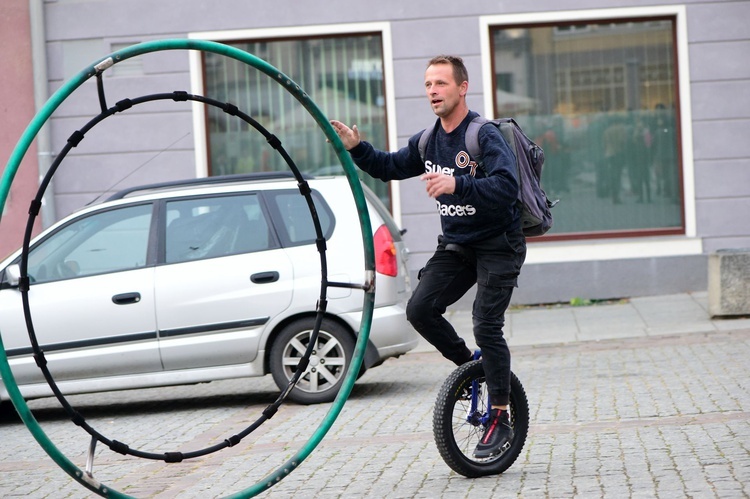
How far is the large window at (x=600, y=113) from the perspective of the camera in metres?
14.9

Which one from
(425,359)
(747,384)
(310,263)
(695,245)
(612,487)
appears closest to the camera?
(612,487)

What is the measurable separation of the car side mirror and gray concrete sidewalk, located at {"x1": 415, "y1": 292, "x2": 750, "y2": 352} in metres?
4.71

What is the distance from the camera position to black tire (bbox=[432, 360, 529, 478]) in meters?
5.66

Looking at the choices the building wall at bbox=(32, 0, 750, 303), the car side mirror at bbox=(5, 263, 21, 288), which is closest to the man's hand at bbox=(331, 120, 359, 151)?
the car side mirror at bbox=(5, 263, 21, 288)

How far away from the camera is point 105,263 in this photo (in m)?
9.09

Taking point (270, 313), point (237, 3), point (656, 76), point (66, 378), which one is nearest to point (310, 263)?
point (270, 313)

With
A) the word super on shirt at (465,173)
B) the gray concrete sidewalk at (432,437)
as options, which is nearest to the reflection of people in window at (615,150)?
the gray concrete sidewalk at (432,437)

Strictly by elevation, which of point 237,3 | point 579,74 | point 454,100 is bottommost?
point 454,100

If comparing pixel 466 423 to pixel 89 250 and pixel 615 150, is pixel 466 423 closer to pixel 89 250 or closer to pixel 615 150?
pixel 89 250

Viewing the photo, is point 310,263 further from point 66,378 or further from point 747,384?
point 747,384

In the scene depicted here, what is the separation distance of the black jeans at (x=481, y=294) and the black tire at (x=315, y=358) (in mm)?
3144

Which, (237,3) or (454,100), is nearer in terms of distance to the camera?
(454,100)

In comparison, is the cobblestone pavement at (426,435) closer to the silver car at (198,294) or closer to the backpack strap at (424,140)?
the silver car at (198,294)

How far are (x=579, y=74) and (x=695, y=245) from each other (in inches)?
104
